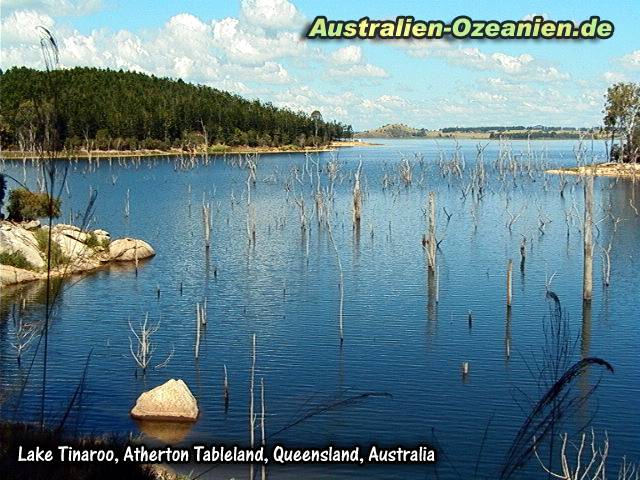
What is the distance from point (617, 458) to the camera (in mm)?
19016

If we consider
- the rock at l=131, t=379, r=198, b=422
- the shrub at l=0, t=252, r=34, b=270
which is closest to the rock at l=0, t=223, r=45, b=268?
the shrub at l=0, t=252, r=34, b=270

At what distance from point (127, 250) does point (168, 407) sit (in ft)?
88.0

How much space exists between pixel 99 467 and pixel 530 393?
16137mm

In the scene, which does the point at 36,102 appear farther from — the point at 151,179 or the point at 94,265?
the point at 151,179

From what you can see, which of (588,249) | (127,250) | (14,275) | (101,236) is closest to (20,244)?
(14,275)

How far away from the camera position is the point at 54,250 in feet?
125

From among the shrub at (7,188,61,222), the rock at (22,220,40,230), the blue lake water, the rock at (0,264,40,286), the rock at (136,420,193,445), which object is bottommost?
the rock at (136,420,193,445)

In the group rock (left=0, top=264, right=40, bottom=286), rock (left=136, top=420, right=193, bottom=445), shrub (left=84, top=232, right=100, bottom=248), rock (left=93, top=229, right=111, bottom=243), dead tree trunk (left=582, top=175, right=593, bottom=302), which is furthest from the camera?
rock (left=93, top=229, right=111, bottom=243)

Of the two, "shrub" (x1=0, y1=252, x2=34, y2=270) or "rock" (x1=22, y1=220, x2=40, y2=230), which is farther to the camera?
"rock" (x1=22, y1=220, x2=40, y2=230)

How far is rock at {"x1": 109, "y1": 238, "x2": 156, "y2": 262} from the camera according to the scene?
152ft

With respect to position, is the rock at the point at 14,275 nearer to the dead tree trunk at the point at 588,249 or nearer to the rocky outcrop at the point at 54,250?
the rocky outcrop at the point at 54,250

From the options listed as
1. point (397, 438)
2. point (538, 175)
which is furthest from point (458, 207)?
point (397, 438)

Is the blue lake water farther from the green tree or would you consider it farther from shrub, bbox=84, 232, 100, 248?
the green tree

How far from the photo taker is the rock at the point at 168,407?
21.0 m
